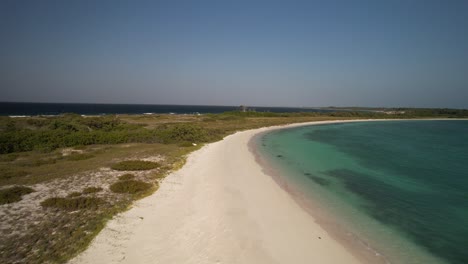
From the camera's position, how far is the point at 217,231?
1046 centimetres

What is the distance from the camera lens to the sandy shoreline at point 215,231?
8672mm

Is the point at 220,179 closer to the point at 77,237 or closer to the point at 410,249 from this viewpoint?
the point at 77,237

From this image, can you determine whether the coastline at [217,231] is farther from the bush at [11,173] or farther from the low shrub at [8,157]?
the low shrub at [8,157]

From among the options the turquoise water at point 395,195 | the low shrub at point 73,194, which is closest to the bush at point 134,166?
the low shrub at point 73,194

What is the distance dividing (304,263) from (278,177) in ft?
37.3

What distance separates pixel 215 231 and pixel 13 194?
11922 mm

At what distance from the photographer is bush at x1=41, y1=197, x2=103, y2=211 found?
470 inches

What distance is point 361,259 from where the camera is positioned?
9.01 meters

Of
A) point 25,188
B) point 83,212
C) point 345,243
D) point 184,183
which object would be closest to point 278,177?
point 184,183

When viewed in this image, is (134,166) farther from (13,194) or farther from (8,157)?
(8,157)

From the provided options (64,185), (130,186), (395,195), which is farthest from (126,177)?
(395,195)

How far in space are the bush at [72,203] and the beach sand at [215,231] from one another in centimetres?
212

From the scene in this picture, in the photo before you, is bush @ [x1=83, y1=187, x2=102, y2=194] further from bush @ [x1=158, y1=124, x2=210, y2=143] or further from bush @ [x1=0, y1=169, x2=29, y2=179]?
bush @ [x1=158, y1=124, x2=210, y2=143]

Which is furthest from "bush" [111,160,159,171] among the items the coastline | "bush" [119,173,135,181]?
the coastline
